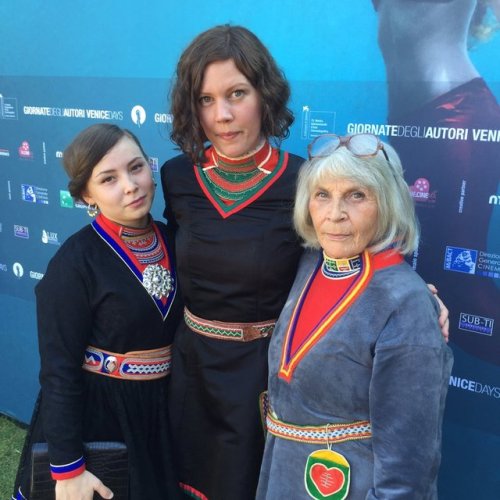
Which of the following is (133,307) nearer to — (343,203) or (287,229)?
(287,229)

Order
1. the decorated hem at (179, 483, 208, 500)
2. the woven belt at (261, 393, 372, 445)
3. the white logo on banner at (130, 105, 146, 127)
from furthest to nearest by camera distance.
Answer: the white logo on banner at (130, 105, 146, 127) < the decorated hem at (179, 483, 208, 500) < the woven belt at (261, 393, 372, 445)

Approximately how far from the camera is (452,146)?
5.85 ft

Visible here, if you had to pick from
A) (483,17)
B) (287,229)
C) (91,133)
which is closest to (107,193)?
(91,133)

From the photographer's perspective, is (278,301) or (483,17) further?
(483,17)

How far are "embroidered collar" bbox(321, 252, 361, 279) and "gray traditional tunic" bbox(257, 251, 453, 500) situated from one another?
6 cm

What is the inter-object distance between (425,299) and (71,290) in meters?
0.89

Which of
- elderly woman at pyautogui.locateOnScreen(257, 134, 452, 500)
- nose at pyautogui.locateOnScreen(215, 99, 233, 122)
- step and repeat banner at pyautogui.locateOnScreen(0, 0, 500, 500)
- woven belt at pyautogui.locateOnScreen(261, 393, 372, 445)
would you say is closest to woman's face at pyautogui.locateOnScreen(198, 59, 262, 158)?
nose at pyautogui.locateOnScreen(215, 99, 233, 122)

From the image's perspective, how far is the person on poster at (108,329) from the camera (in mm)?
1510

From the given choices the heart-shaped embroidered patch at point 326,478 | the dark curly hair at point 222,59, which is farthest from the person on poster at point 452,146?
the heart-shaped embroidered patch at point 326,478

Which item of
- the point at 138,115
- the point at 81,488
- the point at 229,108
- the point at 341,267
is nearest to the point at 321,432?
the point at 341,267

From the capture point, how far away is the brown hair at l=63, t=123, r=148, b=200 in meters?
1.53

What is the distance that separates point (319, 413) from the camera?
1.26 metres

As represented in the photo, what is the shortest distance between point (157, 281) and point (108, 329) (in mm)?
188

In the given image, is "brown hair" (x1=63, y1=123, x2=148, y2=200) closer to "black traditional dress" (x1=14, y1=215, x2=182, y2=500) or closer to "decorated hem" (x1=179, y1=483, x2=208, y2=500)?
"black traditional dress" (x1=14, y1=215, x2=182, y2=500)
